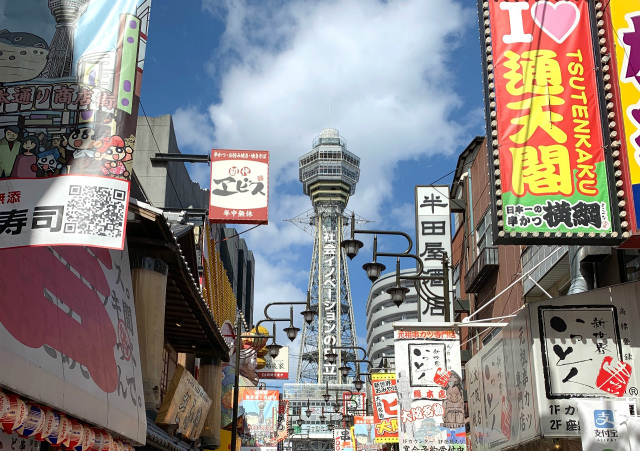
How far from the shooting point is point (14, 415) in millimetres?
8023

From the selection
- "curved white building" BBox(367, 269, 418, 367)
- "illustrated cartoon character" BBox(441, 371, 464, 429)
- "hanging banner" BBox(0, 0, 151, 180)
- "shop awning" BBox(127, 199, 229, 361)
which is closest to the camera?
"hanging banner" BBox(0, 0, 151, 180)

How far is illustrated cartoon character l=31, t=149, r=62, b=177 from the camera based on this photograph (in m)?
7.20

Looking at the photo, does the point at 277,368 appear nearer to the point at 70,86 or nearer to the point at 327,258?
the point at 70,86

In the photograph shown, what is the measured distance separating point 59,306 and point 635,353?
8259mm

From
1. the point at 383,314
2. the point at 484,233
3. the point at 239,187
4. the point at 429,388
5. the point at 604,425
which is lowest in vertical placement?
A: the point at 604,425

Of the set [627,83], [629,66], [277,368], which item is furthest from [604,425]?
[277,368]

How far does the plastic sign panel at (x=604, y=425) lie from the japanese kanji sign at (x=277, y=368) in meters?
61.3

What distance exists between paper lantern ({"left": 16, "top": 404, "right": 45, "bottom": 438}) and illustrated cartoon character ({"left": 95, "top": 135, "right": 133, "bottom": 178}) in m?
3.26

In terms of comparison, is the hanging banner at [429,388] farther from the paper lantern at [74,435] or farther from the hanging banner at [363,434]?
the hanging banner at [363,434]

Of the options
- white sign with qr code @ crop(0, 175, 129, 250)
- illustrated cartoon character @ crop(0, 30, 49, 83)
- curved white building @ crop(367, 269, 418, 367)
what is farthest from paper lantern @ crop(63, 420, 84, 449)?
curved white building @ crop(367, 269, 418, 367)

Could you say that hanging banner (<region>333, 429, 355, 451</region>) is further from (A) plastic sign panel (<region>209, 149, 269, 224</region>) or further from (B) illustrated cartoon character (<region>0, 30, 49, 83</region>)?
(B) illustrated cartoon character (<region>0, 30, 49, 83</region>)

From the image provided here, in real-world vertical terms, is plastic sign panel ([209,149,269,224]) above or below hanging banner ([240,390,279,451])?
above

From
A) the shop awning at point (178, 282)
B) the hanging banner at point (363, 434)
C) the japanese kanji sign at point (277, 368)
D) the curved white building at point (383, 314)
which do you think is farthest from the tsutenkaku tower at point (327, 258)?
the shop awning at point (178, 282)

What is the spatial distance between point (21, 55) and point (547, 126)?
7.32 meters
